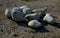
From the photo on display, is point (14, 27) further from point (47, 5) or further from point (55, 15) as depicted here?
point (47, 5)

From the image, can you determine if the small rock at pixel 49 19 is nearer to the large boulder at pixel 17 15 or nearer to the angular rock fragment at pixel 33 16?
the angular rock fragment at pixel 33 16

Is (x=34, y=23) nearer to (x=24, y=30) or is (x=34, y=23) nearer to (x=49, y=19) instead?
(x=24, y=30)

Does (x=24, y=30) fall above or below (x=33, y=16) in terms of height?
below

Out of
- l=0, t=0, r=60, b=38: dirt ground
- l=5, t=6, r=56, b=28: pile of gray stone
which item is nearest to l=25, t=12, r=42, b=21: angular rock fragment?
l=5, t=6, r=56, b=28: pile of gray stone

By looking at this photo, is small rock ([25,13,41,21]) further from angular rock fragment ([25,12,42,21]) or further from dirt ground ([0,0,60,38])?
dirt ground ([0,0,60,38])

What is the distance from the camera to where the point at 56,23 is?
130 inches

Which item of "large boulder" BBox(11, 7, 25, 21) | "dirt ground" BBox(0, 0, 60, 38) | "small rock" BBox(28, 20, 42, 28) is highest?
"large boulder" BBox(11, 7, 25, 21)

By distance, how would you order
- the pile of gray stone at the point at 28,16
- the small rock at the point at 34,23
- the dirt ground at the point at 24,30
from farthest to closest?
the pile of gray stone at the point at 28,16
the small rock at the point at 34,23
the dirt ground at the point at 24,30

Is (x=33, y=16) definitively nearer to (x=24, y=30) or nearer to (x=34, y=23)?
(x=34, y=23)

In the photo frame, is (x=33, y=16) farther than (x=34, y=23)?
Yes

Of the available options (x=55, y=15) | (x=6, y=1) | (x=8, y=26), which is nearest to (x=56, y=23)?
(x=55, y=15)

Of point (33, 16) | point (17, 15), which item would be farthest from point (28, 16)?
point (17, 15)

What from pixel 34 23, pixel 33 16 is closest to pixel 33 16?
pixel 33 16

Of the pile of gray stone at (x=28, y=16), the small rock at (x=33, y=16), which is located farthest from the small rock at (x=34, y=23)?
the small rock at (x=33, y=16)
